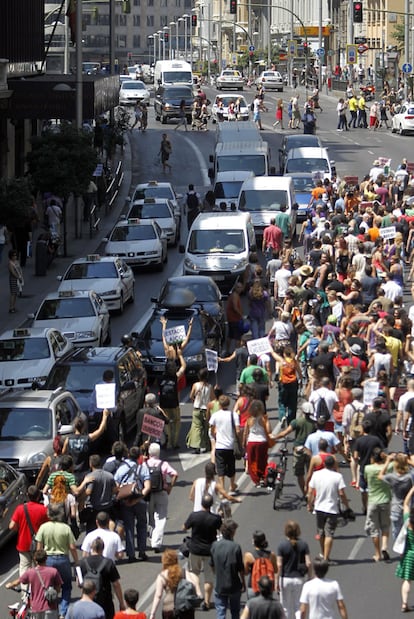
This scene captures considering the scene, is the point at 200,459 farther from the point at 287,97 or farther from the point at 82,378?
the point at 287,97

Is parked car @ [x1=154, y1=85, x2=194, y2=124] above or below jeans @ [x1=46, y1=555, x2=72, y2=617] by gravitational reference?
above

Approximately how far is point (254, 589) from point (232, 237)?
20926mm

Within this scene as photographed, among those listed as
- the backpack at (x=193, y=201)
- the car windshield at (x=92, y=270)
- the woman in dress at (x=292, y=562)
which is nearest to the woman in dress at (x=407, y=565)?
the woman in dress at (x=292, y=562)

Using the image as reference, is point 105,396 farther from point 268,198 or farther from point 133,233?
point 268,198

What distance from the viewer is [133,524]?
16.9m

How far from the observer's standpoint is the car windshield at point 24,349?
24.7 m

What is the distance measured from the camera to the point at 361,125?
73.1 metres

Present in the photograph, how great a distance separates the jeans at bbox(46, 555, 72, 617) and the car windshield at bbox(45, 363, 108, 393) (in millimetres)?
7201

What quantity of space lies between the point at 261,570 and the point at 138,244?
24.1 m

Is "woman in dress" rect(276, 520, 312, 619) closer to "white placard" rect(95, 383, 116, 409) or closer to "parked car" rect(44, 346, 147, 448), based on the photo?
"white placard" rect(95, 383, 116, 409)

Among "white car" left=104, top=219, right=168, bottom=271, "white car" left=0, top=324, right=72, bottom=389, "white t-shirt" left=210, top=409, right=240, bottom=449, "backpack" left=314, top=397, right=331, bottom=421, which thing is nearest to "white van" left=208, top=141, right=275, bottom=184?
"white car" left=104, top=219, right=168, bottom=271

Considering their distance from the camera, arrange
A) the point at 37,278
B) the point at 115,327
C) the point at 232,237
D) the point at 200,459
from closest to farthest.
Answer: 1. the point at 200,459
2. the point at 115,327
3. the point at 232,237
4. the point at 37,278

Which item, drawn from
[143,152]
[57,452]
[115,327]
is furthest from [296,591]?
[143,152]

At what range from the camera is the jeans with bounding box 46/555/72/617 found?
1500cm
